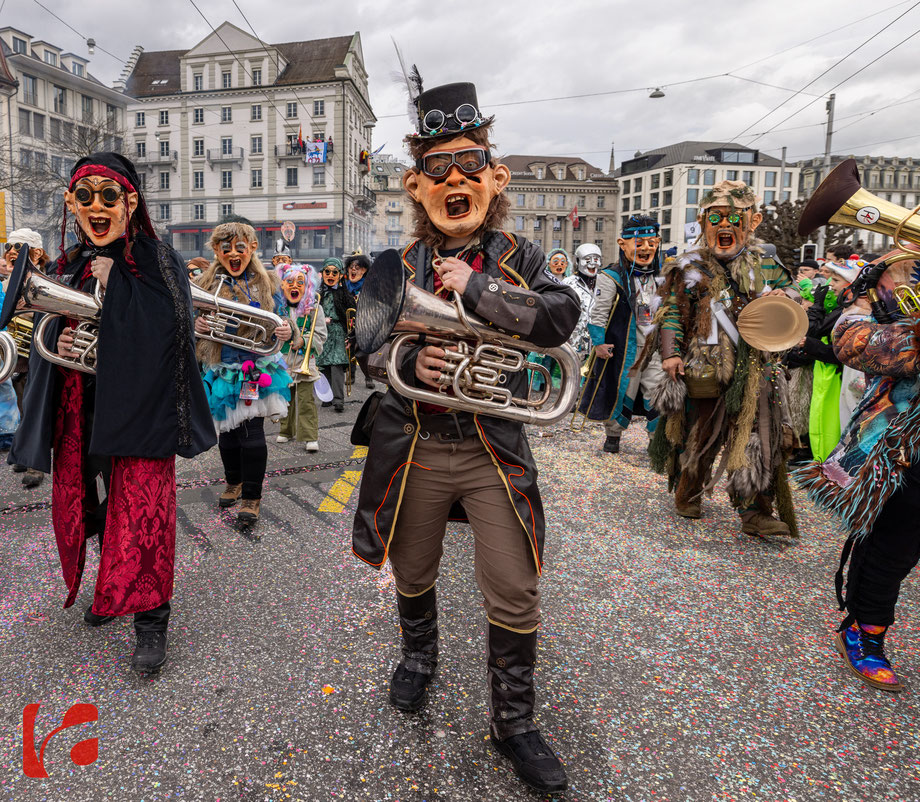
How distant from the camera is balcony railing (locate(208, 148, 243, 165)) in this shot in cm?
4084

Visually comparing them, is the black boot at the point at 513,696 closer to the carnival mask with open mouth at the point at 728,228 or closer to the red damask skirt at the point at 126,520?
the red damask skirt at the point at 126,520

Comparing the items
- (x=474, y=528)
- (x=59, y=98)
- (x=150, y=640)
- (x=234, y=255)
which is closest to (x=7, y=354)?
(x=234, y=255)

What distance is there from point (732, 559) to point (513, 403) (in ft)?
8.06

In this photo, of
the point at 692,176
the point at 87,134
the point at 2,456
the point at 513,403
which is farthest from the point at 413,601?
the point at 692,176

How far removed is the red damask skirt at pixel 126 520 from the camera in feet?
8.25

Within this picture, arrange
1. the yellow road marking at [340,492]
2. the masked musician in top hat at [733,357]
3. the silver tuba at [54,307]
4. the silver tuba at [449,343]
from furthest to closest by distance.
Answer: the yellow road marking at [340,492] < the masked musician in top hat at [733,357] < the silver tuba at [54,307] < the silver tuba at [449,343]

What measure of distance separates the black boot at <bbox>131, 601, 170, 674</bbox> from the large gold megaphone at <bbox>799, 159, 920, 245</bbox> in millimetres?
2993

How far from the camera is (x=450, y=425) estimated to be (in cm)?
209

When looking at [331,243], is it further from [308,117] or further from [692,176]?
[692,176]

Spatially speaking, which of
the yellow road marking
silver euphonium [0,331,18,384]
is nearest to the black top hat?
silver euphonium [0,331,18,384]

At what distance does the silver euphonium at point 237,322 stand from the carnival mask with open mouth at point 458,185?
6.82 feet

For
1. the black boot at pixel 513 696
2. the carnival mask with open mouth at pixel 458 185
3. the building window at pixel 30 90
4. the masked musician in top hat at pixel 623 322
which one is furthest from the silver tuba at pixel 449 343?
the building window at pixel 30 90

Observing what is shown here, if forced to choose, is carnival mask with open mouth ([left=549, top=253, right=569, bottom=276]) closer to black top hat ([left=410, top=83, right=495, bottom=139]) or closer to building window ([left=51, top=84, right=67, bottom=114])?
black top hat ([left=410, top=83, right=495, bottom=139])
